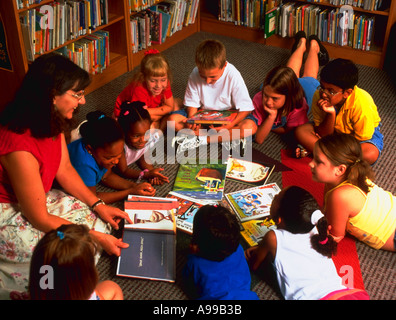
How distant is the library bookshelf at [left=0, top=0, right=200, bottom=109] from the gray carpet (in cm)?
7

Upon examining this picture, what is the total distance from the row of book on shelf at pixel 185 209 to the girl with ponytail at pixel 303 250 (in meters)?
0.28

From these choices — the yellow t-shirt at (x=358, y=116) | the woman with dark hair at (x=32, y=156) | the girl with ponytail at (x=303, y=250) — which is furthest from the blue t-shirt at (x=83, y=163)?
the yellow t-shirt at (x=358, y=116)

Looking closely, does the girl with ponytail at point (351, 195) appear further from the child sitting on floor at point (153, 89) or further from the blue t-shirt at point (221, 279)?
the child sitting on floor at point (153, 89)

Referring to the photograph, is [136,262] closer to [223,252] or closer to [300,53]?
[223,252]

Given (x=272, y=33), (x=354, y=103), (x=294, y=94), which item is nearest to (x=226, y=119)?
(x=294, y=94)

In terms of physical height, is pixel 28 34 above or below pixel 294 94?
above

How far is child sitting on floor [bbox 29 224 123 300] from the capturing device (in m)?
1.17

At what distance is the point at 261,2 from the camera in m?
3.66

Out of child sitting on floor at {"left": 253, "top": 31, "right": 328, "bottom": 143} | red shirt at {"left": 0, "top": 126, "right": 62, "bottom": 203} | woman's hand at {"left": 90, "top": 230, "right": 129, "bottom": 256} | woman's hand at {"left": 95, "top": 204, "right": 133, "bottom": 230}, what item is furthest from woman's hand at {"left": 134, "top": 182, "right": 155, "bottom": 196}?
child sitting on floor at {"left": 253, "top": 31, "right": 328, "bottom": 143}

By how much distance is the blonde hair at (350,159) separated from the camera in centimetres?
178

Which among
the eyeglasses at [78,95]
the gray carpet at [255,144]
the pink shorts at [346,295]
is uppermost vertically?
the eyeglasses at [78,95]

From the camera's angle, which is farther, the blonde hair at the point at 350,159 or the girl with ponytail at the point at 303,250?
the blonde hair at the point at 350,159

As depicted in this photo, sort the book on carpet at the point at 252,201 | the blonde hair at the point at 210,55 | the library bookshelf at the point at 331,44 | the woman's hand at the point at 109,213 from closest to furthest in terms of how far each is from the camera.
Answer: the woman's hand at the point at 109,213 → the book on carpet at the point at 252,201 → the blonde hair at the point at 210,55 → the library bookshelf at the point at 331,44

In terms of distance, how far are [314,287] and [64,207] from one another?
1.05m
